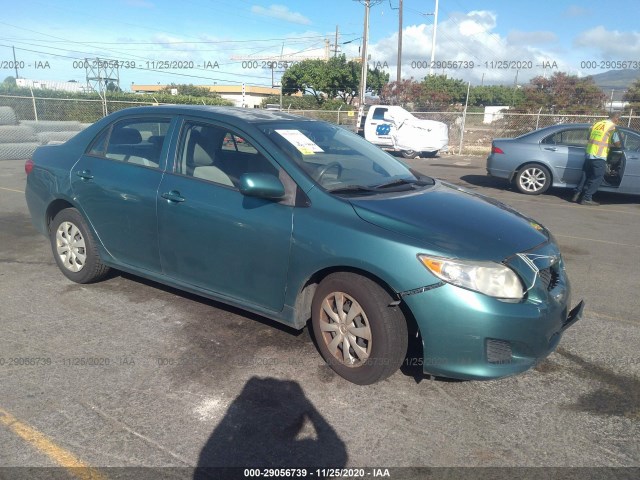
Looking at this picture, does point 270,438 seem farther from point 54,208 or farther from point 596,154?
point 596,154

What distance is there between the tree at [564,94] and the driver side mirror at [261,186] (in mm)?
28844

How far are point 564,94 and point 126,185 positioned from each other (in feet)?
108

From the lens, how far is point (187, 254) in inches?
147

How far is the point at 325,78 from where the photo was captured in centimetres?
4812

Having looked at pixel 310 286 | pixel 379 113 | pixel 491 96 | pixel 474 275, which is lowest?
pixel 310 286

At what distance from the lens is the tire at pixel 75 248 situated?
4.49 metres

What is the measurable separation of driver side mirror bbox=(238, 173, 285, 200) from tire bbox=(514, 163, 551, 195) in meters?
8.55

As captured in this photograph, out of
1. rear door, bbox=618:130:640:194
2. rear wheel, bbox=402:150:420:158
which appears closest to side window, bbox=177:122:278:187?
rear door, bbox=618:130:640:194

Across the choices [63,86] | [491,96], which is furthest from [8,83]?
[491,96]

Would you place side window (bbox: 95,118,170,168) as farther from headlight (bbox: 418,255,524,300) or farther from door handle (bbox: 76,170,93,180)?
headlight (bbox: 418,255,524,300)

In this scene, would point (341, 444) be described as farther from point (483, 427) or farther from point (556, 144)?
point (556, 144)

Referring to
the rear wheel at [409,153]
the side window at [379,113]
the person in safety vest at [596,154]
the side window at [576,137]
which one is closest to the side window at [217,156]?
the person in safety vest at [596,154]

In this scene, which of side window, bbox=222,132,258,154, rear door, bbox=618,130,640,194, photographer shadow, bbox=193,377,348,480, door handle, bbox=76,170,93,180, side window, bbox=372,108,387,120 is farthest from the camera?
side window, bbox=372,108,387,120

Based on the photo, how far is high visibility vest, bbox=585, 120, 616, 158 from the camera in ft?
29.4
